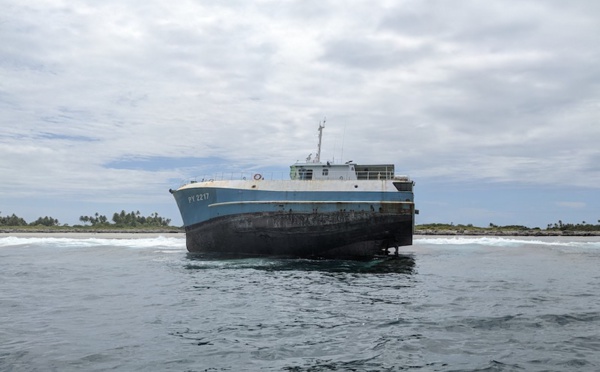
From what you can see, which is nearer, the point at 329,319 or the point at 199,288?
the point at 329,319

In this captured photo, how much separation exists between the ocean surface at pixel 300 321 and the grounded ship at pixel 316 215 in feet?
22.5

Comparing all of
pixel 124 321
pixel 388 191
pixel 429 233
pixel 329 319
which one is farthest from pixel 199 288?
pixel 429 233

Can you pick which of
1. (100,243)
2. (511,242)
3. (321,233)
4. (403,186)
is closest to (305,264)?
(321,233)

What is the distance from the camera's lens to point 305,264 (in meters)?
29.6

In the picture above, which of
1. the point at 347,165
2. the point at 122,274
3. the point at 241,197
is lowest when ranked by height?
the point at 122,274

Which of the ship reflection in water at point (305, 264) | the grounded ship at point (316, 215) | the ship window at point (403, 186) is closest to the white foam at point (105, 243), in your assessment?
the grounded ship at point (316, 215)

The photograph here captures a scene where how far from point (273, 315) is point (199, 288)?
6.54 metres

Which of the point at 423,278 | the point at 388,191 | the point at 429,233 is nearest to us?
the point at 423,278

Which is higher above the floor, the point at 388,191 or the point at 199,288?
the point at 388,191

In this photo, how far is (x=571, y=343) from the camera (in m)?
11.2

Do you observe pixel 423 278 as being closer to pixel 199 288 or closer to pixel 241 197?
pixel 199 288

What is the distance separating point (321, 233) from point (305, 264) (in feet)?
11.9

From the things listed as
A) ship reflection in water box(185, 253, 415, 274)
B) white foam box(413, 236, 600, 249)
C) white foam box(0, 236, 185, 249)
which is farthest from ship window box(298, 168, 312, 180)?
white foam box(413, 236, 600, 249)

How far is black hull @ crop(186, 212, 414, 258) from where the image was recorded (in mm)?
32312
